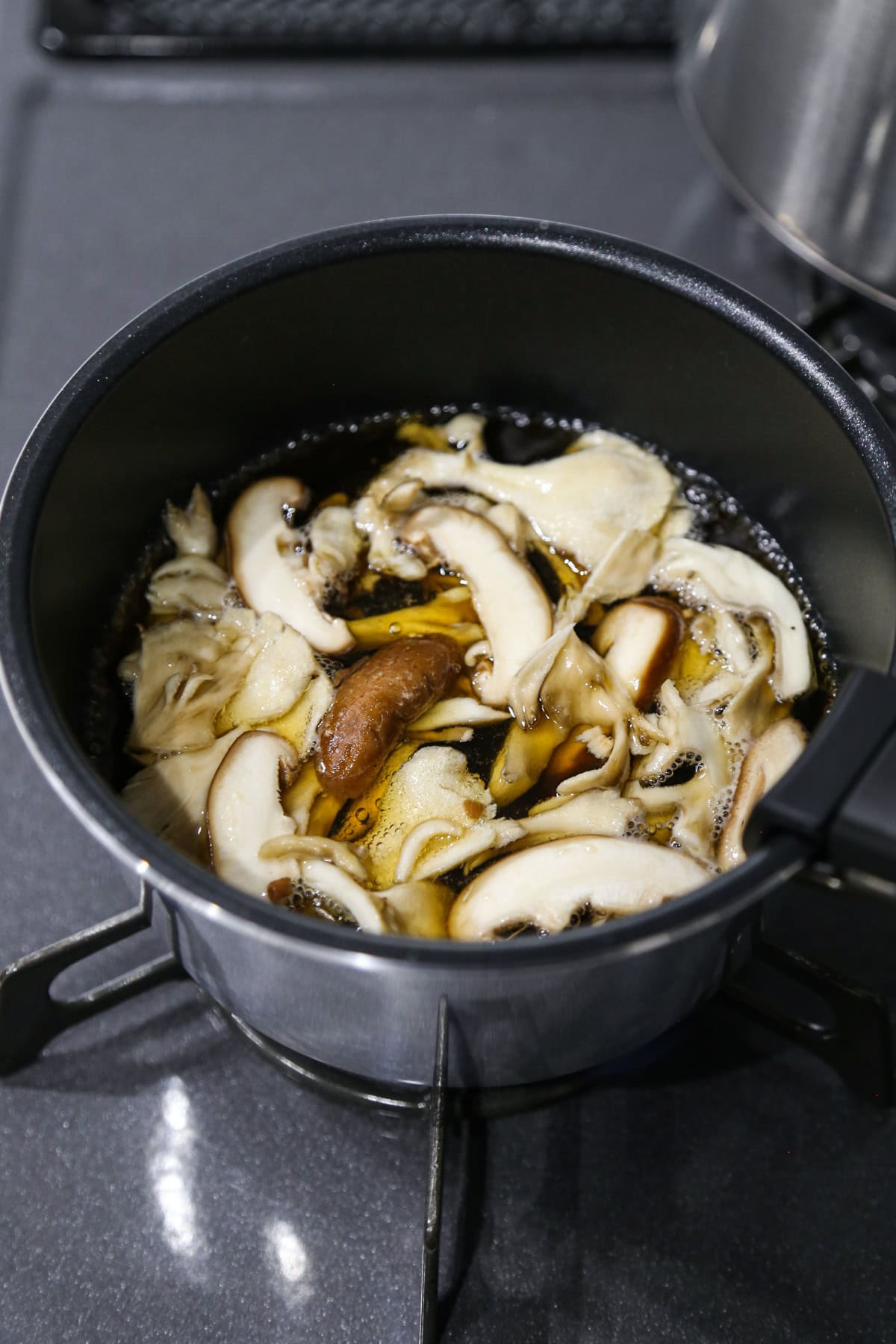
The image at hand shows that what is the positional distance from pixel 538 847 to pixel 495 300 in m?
0.54

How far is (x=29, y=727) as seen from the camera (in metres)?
0.72

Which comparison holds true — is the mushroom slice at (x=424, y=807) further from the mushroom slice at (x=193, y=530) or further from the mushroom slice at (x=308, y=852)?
the mushroom slice at (x=193, y=530)

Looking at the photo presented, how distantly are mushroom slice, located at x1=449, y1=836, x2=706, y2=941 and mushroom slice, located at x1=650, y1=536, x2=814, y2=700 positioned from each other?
0.88 feet

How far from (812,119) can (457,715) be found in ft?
2.50

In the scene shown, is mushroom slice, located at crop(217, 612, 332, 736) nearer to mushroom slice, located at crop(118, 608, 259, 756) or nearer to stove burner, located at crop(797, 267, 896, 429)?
mushroom slice, located at crop(118, 608, 259, 756)

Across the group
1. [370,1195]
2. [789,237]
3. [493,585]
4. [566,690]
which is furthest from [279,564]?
[789,237]

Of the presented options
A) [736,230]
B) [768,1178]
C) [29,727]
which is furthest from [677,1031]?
[736,230]

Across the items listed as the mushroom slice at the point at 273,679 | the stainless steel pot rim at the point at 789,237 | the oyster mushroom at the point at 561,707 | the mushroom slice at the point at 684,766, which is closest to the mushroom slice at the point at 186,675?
the mushroom slice at the point at 273,679

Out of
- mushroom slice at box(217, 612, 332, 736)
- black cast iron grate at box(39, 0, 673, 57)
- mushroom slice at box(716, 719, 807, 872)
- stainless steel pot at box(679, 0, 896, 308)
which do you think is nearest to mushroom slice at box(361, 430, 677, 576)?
mushroom slice at box(217, 612, 332, 736)

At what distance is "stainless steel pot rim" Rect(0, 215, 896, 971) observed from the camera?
65cm

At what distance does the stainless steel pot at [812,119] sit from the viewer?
1181 mm

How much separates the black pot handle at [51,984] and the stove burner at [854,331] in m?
0.99

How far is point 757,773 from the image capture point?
94 centimetres

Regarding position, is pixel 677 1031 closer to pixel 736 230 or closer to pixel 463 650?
pixel 463 650
